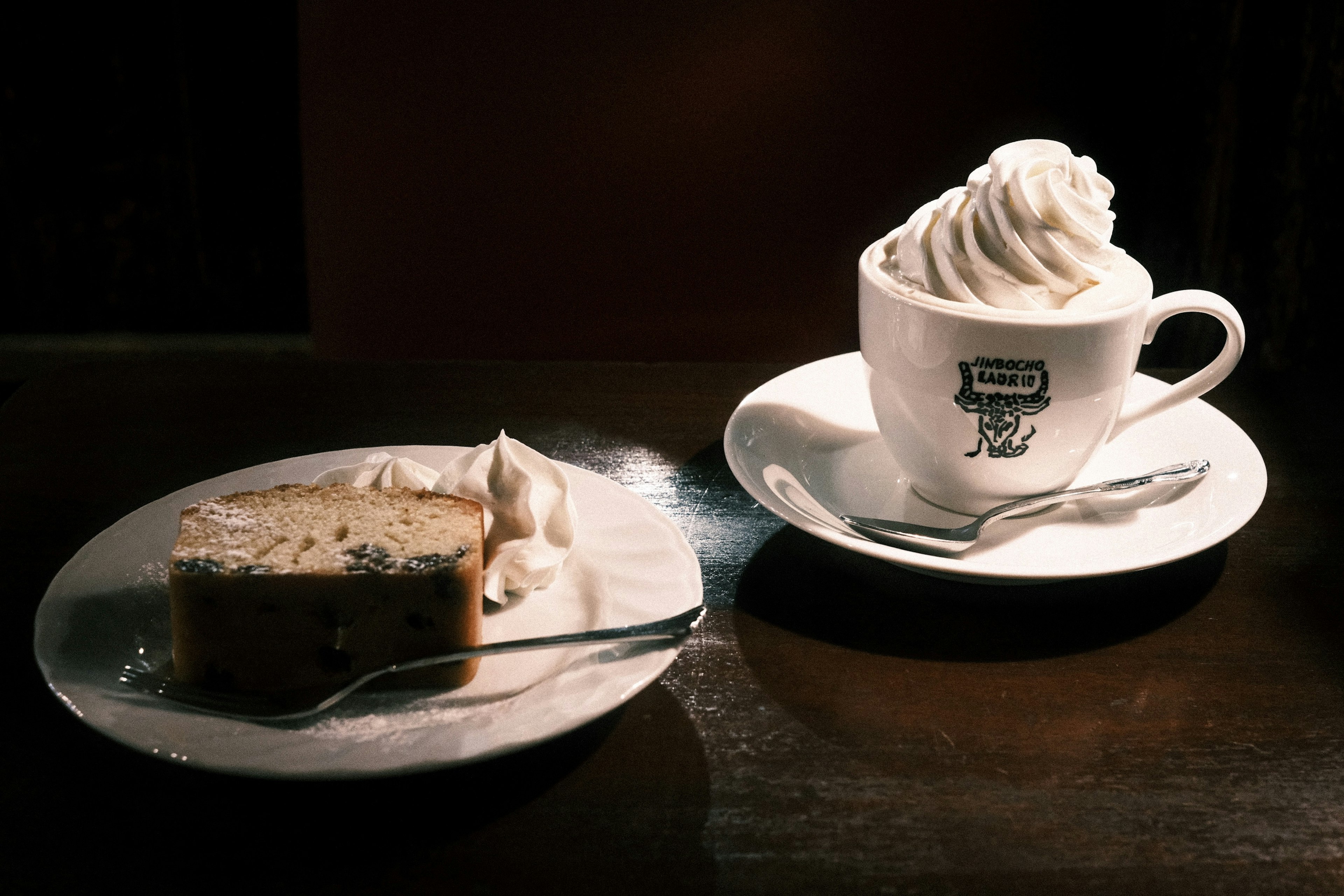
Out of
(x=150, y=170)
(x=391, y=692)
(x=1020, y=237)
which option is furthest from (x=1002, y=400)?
(x=150, y=170)

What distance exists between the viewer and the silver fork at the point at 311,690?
528 mm

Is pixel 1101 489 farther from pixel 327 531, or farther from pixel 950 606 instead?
pixel 327 531

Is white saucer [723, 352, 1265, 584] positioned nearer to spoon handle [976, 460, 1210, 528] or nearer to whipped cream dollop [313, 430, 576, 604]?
spoon handle [976, 460, 1210, 528]

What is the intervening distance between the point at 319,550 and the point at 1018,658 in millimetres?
420

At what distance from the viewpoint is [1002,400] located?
74 centimetres

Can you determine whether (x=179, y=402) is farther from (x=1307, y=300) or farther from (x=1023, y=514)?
(x=1307, y=300)

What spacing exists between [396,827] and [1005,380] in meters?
0.49

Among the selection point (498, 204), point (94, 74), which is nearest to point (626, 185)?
point (498, 204)

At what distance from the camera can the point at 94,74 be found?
89.6 inches

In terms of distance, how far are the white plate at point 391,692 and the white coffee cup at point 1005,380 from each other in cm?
22

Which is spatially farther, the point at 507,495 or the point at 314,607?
the point at 507,495

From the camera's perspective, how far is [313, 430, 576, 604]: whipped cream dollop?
66 cm

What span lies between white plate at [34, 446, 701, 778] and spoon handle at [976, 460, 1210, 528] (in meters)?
0.24

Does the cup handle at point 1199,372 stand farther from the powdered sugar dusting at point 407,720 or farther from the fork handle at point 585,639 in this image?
the powdered sugar dusting at point 407,720
